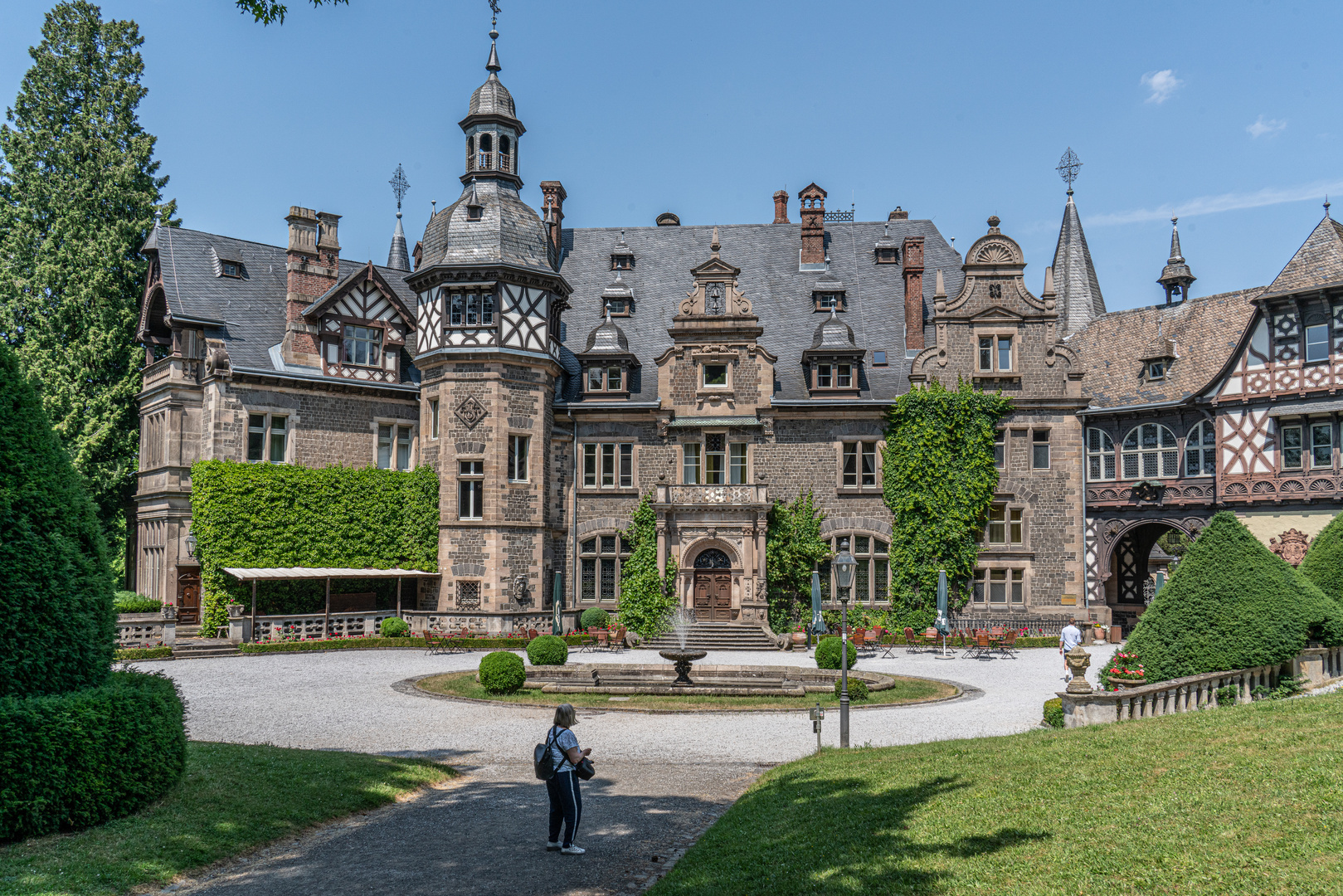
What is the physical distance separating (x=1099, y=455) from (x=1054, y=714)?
22213 mm

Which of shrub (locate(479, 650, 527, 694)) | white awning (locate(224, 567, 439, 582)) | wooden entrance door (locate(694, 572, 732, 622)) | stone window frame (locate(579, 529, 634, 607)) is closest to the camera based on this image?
shrub (locate(479, 650, 527, 694))

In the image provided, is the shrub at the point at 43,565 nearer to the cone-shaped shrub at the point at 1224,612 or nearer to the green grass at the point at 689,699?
the green grass at the point at 689,699

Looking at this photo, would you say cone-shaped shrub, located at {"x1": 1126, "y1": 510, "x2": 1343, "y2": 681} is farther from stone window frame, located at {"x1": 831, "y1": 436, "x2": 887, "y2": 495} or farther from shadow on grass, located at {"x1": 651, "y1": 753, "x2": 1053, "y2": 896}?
stone window frame, located at {"x1": 831, "y1": 436, "x2": 887, "y2": 495}

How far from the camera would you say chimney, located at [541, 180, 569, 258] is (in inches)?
1658

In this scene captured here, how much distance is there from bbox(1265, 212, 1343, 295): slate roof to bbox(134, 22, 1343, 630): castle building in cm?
12

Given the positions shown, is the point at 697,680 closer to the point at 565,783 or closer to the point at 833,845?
the point at 565,783

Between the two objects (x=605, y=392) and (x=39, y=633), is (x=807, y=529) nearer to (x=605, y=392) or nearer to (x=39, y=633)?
(x=605, y=392)

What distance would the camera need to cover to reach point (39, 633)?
10.3 metres

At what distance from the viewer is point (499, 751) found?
51.9 ft

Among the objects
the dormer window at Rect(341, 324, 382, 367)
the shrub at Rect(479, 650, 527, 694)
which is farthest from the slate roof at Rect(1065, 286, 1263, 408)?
the dormer window at Rect(341, 324, 382, 367)

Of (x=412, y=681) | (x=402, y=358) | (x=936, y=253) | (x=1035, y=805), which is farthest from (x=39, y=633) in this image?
(x=936, y=253)

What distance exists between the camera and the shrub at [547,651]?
2452 cm

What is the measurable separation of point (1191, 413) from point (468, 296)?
26.1 metres

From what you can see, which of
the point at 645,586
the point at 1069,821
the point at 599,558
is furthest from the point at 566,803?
the point at 599,558
